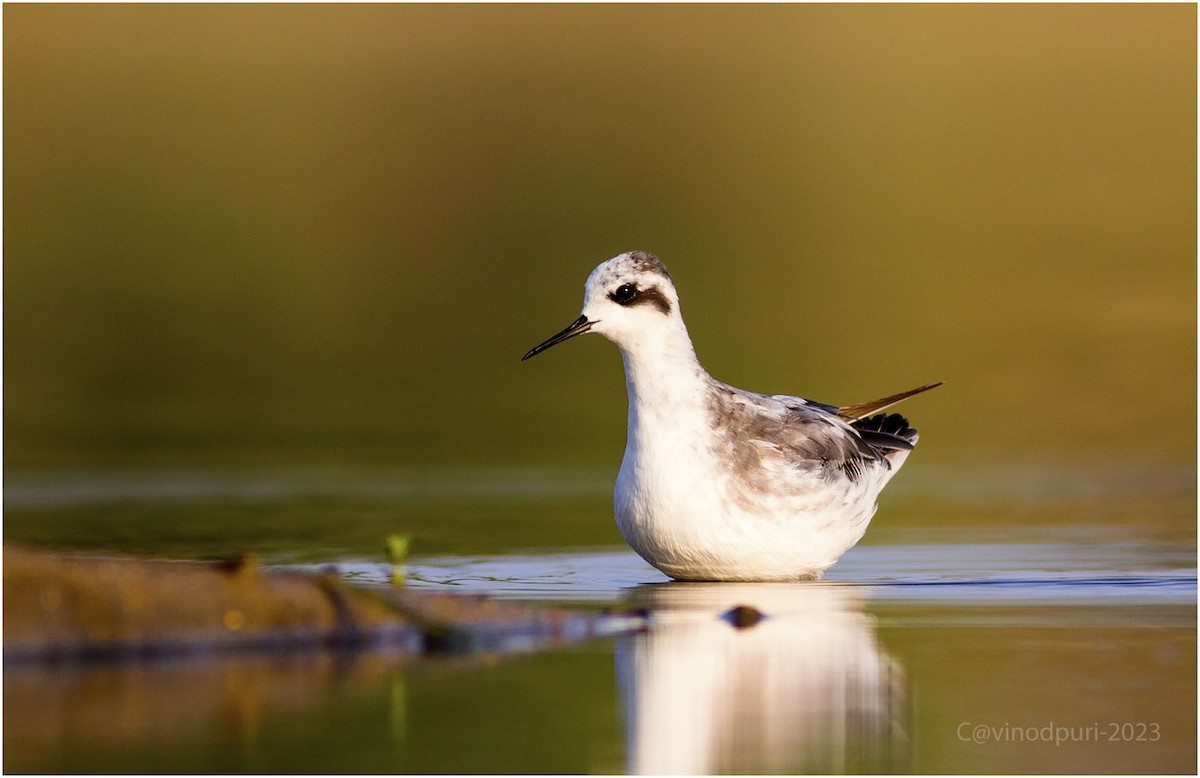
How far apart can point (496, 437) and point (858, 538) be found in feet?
24.4

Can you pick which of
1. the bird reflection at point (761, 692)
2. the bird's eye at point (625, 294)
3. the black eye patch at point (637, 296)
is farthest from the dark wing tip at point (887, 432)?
the bird reflection at point (761, 692)

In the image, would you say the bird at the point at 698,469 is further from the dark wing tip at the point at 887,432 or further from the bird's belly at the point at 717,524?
the dark wing tip at the point at 887,432

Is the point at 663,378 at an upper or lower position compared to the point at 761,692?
upper

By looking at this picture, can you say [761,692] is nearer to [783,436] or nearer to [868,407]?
[783,436]

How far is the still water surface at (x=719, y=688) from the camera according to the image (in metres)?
7.53

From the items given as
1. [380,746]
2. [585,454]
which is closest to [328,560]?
[380,746]

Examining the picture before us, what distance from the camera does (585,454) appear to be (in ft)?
63.4

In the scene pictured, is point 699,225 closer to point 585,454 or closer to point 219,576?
point 585,454

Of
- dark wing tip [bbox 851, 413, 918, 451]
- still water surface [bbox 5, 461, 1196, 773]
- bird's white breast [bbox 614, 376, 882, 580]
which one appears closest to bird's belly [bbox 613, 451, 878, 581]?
bird's white breast [bbox 614, 376, 882, 580]

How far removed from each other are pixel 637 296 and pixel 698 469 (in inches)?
43.9

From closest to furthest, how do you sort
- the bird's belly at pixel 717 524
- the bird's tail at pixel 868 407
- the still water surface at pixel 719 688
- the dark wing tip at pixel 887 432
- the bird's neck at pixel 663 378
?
the still water surface at pixel 719 688 → the bird's belly at pixel 717 524 → the bird's neck at pixel 663 378 → the dark wing tip at pixel 887 432 → the bird's tail at pixel 868 407

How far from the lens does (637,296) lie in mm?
12883

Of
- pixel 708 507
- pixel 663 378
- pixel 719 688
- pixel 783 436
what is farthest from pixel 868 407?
pixel 719 688

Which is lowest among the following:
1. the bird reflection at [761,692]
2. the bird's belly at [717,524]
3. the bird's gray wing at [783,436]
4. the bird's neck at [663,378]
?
the bird reflection at [761,692]
